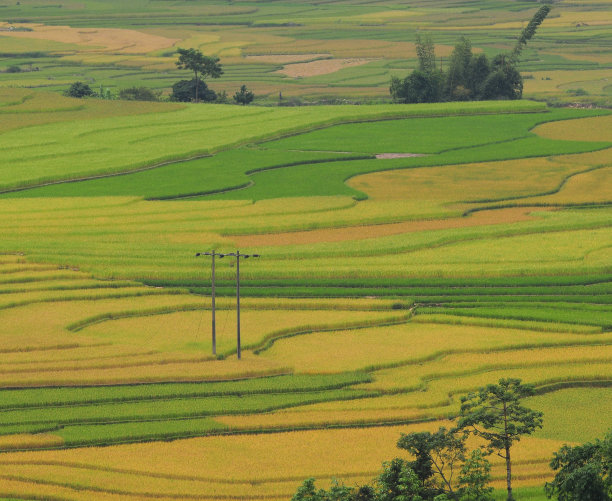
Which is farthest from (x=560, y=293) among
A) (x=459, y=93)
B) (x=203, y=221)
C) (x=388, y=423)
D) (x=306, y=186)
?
(x=459, y=93)

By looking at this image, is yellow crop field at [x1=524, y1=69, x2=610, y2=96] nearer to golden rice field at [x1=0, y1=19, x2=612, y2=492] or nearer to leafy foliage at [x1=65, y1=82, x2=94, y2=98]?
golden rice field at [x1=0, y1=19, x2=612, y2=492]

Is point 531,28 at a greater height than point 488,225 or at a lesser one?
greater

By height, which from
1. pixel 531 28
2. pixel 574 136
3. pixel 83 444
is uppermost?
pixel 531 28

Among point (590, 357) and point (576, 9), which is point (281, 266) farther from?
point (576, 9)

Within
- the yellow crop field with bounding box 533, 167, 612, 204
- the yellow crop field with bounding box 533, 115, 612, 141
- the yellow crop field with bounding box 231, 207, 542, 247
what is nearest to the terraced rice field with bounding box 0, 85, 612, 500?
the yellow crop field with bounding box 231, 207, 542, 247

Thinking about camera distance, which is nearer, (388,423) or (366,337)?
(388,423)
